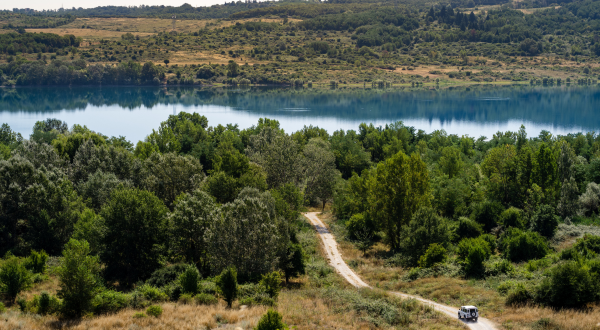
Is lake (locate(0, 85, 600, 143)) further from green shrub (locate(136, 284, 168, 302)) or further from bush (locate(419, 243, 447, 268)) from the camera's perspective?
green shrub (locate(136, 284, 168, 302))

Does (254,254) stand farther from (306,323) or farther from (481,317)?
(481,317)

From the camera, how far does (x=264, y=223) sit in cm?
3284

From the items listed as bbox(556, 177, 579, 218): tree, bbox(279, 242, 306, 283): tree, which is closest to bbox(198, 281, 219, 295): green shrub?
bbox(279, 242, 306, 283): tree

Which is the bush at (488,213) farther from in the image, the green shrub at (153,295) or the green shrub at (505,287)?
the green shrub at (153,295)

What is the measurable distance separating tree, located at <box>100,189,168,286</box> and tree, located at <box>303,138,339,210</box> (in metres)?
24.4

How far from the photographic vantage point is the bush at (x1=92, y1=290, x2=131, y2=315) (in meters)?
25.1

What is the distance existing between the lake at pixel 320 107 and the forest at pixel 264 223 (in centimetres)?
5249

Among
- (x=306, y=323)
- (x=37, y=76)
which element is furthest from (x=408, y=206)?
(x=37, y=76)

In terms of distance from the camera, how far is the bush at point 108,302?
25.1 m

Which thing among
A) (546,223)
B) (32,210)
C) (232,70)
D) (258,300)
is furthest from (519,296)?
(232,70)

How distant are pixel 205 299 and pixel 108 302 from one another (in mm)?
5080

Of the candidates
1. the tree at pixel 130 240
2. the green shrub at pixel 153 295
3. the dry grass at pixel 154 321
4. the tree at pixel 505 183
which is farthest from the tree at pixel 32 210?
the tree at pixel 505 183

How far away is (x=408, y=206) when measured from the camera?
43594 millimetres

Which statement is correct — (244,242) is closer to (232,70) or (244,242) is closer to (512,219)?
(512,219)
